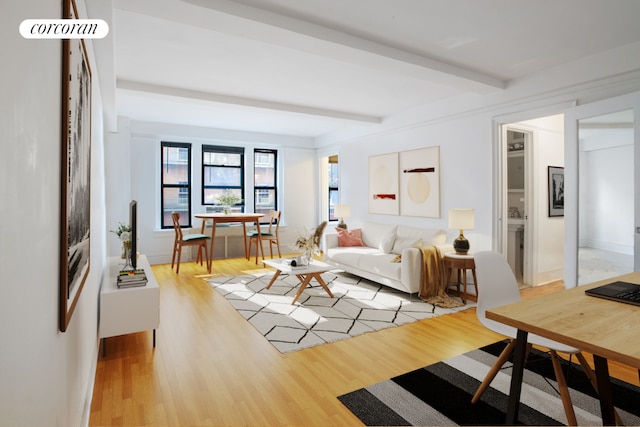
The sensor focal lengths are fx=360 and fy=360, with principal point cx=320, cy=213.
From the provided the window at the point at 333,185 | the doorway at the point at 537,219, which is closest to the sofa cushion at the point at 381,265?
the doorway at the point at 537,219

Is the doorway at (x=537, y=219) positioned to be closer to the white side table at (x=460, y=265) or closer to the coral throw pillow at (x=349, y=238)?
the white side table at (x=460, y=265)

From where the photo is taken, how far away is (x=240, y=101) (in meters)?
4.95

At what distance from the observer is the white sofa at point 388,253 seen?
4.37m

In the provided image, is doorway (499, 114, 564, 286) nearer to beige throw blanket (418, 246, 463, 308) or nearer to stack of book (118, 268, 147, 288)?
beige throw blanket (418, 246, 463, 308)

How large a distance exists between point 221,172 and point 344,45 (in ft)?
16.8

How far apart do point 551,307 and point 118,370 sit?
2818 mm

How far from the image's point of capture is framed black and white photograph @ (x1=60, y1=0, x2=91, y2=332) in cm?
123

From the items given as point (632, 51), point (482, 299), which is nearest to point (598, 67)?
point (632, 51)

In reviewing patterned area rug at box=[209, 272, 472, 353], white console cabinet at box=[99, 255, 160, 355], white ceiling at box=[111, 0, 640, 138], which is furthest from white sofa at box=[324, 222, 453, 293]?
white console cabinet at box=[99, 255, 160, 355]

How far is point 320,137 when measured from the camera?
816 cm

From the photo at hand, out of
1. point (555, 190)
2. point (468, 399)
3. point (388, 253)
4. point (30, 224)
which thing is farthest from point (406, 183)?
point (30, 224)

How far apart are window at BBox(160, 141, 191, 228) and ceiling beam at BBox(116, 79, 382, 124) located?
267 centimetres

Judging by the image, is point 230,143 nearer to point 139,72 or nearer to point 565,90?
point 139,72

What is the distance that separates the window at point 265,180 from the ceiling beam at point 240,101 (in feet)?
8.73
